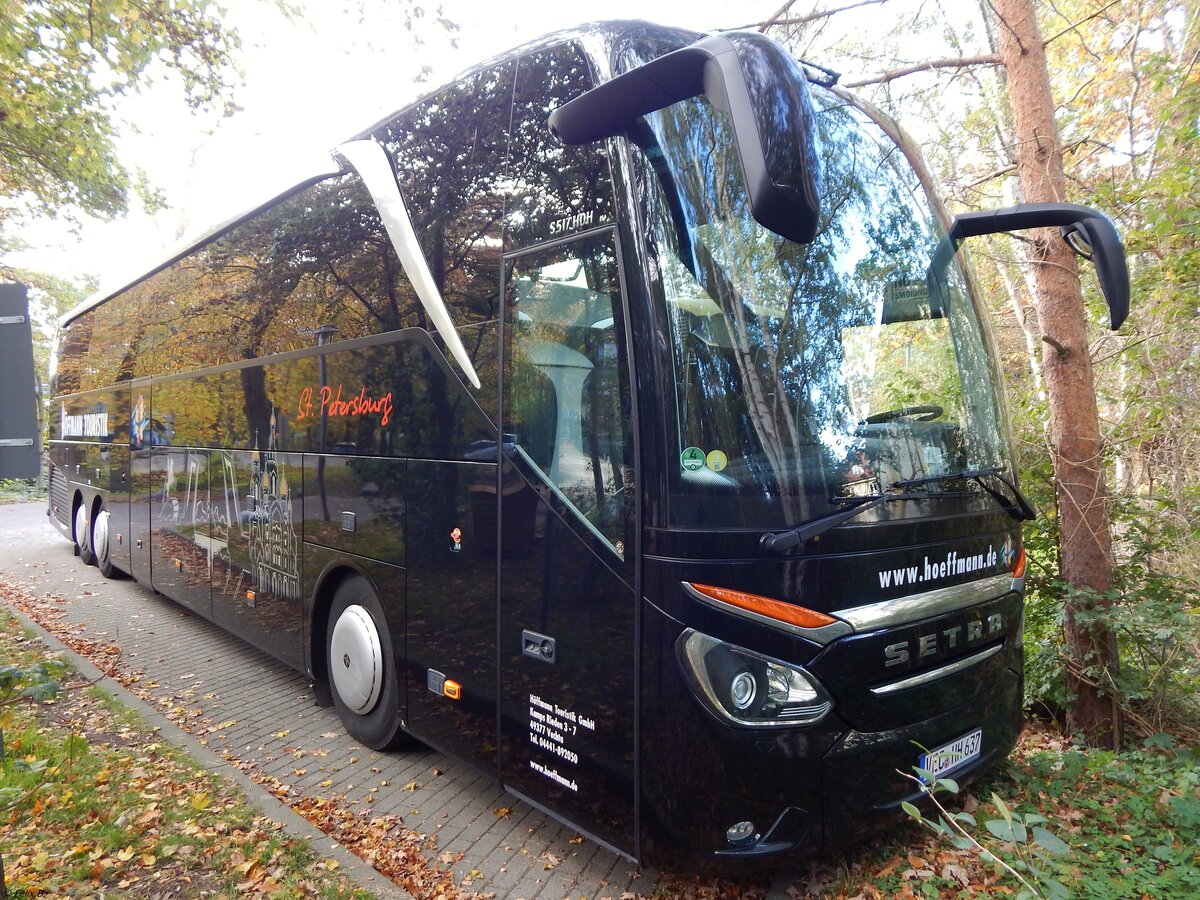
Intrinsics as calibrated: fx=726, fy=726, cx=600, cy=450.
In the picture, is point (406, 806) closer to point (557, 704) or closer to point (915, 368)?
point (557, 704)

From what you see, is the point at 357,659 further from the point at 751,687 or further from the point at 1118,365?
the point at 1118,365

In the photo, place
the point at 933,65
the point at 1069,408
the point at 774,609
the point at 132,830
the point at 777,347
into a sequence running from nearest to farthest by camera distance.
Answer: the point at 774,609, the point at 777,347, the point at 132,830, the point at 1069,408, the point at 933,65

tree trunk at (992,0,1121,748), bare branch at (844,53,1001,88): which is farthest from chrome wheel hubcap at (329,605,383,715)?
bare branch at (844,53,1001,88)

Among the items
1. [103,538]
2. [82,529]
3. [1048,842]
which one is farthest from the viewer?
[82,529]

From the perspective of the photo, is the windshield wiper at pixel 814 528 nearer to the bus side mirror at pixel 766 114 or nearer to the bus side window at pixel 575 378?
the bus side window at pixel 575 378

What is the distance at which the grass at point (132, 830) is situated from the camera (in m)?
2.99

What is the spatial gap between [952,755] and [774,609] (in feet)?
3.70

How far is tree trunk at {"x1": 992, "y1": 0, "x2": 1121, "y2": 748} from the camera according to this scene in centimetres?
469

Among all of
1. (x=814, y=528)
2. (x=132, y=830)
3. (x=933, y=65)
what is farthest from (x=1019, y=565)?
(x=132, y=830)

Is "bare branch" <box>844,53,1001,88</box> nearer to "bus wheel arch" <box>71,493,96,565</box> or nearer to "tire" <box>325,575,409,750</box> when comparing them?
"tire" <box>325,575,409,750</box>

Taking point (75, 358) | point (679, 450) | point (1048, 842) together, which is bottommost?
point (1048, 842)

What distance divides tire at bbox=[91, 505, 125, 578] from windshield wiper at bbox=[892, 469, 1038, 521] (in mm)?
9712

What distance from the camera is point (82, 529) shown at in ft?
34.4

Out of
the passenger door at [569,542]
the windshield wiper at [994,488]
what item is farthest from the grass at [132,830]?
the windshield wiper at [994,488]
